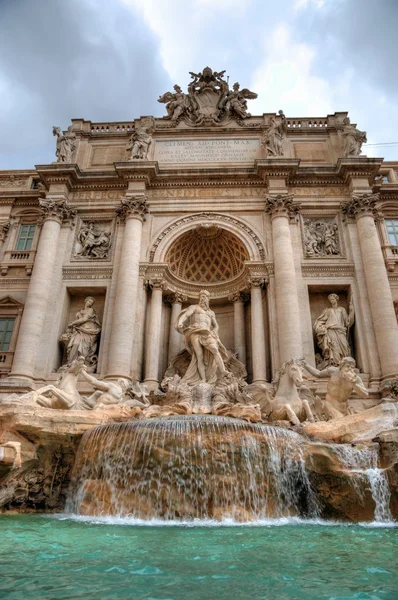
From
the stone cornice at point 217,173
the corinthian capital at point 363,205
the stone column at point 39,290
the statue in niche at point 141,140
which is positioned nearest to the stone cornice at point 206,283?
the stone column at point 39,290

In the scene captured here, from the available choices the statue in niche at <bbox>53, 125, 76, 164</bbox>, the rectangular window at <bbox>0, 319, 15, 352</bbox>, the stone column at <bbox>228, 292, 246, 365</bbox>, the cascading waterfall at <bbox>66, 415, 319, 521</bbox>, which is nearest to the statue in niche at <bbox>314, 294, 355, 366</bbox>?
the stone column at <bbox>228, 292, 246, 365</bbox>

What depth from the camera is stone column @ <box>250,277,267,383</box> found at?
51.0 ft

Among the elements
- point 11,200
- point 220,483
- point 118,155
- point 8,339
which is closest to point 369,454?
point 220,483

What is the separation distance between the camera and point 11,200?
20.5 metres

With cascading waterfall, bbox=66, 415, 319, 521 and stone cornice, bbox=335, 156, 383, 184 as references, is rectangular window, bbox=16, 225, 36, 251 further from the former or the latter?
stone cornice, bbox=335, 156, 383, 184

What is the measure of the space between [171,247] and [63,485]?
11.4 meters

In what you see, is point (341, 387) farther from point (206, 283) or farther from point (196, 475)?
point (206, 283)

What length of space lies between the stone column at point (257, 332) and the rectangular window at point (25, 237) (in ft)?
35.8

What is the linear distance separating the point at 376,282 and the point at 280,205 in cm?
523

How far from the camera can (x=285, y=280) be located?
16.3m

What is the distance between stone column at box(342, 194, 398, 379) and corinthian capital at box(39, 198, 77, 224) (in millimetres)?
12541

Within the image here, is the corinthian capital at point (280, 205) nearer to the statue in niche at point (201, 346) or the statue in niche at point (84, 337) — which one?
the statue in niche at point (201, 346)

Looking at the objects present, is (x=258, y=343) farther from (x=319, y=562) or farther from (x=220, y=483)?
(x=319, y=562)

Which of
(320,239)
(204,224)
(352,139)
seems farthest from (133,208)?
(352,139)
